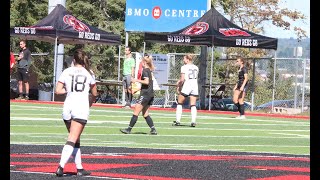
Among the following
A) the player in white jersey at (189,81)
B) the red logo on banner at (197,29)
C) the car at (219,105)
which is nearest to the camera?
the player in white jersey at (189,81)

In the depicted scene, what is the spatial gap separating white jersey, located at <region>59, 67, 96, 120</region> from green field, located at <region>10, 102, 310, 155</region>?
5.26 metres

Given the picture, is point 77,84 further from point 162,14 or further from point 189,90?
point 162,14

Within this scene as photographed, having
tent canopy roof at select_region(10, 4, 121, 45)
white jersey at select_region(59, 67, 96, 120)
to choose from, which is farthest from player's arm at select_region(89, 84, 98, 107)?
tent canopy roof at select_region(10, 4, 121, 45)

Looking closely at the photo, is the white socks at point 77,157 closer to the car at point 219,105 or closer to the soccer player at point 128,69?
the soccer player at point 128,69

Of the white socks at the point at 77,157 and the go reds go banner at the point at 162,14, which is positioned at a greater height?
the go reds go banner at the point at 162,14

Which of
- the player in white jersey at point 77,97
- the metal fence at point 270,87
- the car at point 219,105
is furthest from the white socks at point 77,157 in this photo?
the car at point 219,105

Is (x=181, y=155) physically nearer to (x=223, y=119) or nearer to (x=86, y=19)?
(x=223, y=119)

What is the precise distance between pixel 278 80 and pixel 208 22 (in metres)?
4.40

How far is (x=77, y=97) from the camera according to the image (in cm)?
1332

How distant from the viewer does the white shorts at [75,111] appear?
13234 millimetres

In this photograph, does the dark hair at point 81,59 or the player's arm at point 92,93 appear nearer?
the dark hair at point 81,59

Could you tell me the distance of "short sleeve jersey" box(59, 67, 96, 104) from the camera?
13.3 m

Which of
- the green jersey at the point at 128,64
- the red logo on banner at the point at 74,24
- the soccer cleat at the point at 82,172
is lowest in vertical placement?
the soccer cleat at the point at 82,172
